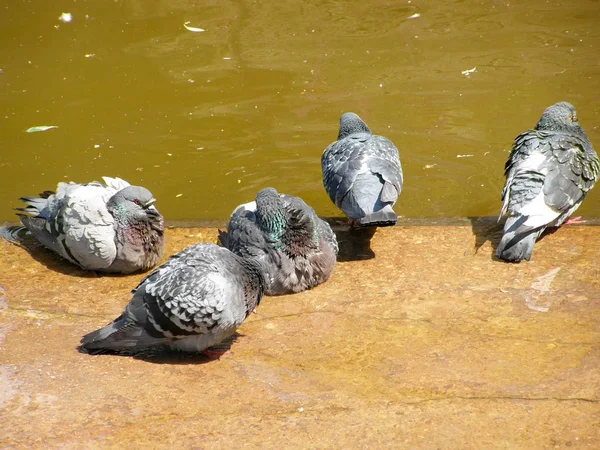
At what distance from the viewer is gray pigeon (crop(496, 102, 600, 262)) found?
205 inches

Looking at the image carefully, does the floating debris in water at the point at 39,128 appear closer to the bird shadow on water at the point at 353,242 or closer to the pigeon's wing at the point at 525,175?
the bird shadow on water at the point at 353,242

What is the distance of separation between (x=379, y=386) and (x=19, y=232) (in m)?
3.55

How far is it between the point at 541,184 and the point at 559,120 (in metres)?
1.09

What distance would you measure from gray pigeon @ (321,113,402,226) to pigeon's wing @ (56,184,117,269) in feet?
5.79

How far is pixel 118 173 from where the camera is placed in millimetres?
7195

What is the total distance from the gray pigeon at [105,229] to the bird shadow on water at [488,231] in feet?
8.00

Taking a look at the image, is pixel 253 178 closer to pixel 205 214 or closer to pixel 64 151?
pixel 205 214

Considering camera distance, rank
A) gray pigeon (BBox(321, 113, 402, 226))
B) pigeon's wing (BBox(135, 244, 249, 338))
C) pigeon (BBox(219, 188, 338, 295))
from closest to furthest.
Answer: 1. pigeon's wing (BBox(135, 244, 249, 338))
2. pigeon (BBox(219, 188, 338, 295))
3. gray pigeon (BBox(321, 113, 402, 226))

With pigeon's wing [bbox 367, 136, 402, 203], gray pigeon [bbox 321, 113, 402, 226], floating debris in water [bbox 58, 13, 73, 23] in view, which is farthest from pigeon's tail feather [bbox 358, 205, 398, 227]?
floating debris in water [bbox 58, 13, 73, 23]

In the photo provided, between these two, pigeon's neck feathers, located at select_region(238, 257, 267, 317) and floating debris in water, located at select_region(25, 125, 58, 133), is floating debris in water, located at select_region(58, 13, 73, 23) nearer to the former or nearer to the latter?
floating debris in water, located at select_region(25, 125, 58, 133)

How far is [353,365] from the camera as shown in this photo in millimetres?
4012

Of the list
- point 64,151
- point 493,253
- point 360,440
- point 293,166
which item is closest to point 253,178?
point 293,166

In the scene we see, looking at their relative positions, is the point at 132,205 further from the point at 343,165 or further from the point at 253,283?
the point at 343,165

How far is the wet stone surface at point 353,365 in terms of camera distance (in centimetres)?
341
